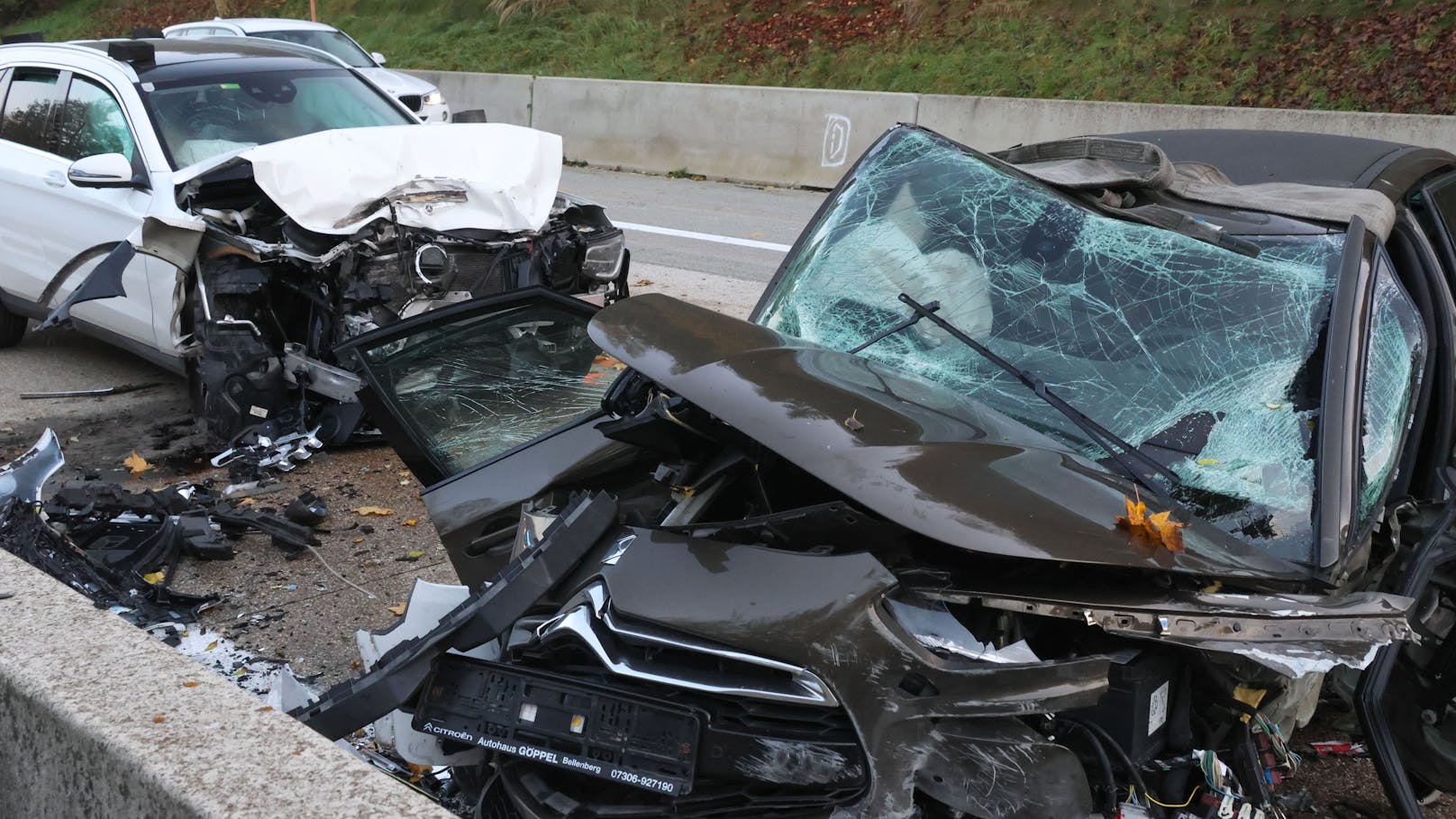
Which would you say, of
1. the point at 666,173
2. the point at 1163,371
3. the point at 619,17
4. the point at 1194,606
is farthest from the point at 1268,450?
the point at 619,17

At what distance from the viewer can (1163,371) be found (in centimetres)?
312

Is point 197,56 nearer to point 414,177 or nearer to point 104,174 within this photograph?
point 104,174

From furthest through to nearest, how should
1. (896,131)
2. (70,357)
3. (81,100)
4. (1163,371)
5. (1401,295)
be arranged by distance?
(70,357) < (81,100) < (896,131) < (1401,295) < (1163,371)

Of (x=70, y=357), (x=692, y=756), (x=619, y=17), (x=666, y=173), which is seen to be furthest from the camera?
(x=619, y=17)

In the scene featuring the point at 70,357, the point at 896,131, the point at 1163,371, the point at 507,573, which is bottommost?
the point at 70,357

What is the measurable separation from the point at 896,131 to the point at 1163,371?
4.44ft

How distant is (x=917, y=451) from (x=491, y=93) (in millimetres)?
17457

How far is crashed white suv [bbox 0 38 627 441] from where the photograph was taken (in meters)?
6.03

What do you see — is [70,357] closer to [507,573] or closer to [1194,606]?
[507,573]

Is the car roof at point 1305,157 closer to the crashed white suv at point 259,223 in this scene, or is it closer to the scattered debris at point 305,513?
the crashed white suv at point 259,223

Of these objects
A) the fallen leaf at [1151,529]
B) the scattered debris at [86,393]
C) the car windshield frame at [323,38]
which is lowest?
the scattered debris at [86,393]

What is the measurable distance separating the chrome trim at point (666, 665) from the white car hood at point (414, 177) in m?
3.91

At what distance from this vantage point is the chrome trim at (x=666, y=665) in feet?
7.93

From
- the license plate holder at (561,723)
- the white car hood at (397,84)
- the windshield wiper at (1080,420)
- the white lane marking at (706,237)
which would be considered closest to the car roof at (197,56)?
the white lane marking at (706,237)
